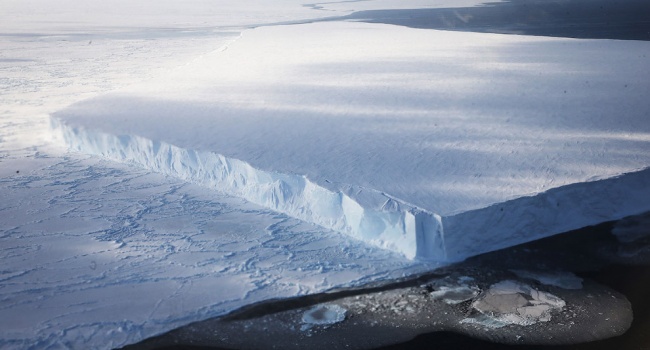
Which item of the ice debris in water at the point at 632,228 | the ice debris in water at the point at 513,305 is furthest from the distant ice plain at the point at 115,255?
the ice debris in water at the point at 632,228

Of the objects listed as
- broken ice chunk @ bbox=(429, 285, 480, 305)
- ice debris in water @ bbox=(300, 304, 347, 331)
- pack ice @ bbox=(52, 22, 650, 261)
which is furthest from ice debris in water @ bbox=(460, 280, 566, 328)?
ice debris in water @ bbox=(300, 304, 347, 331)

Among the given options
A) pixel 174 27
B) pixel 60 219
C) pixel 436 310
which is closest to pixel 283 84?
pixel 60 219

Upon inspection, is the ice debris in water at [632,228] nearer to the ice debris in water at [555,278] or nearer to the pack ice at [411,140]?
the pack ice at [411,140]

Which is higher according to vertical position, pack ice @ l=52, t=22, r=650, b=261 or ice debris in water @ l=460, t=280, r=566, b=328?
pack ice @ l=52, t=22, r=650, b=261

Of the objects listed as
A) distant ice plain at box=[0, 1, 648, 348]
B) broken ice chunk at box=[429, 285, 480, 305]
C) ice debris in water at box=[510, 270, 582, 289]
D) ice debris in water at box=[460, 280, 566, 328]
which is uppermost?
ice debris in water at box=[510, 270, 582, 289]

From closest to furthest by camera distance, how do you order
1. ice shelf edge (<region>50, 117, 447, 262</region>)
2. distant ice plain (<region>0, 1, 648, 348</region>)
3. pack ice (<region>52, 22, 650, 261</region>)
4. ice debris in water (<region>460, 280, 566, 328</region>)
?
ice debris in water (<region>460, 280, 566, 328</region>) < distant ice plain (<region>0, 1, 648, 348</region>) < ice shelf edge (<region>50, 117, 447, 262</region>) < pack ice (<region>52, 22, 650, 261</region>)

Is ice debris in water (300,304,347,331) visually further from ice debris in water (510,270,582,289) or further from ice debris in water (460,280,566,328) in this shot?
ice debris in water (510,270,582,289)

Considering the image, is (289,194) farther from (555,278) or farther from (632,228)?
(632,228)

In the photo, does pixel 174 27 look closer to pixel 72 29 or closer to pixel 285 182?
pixel 72 29
